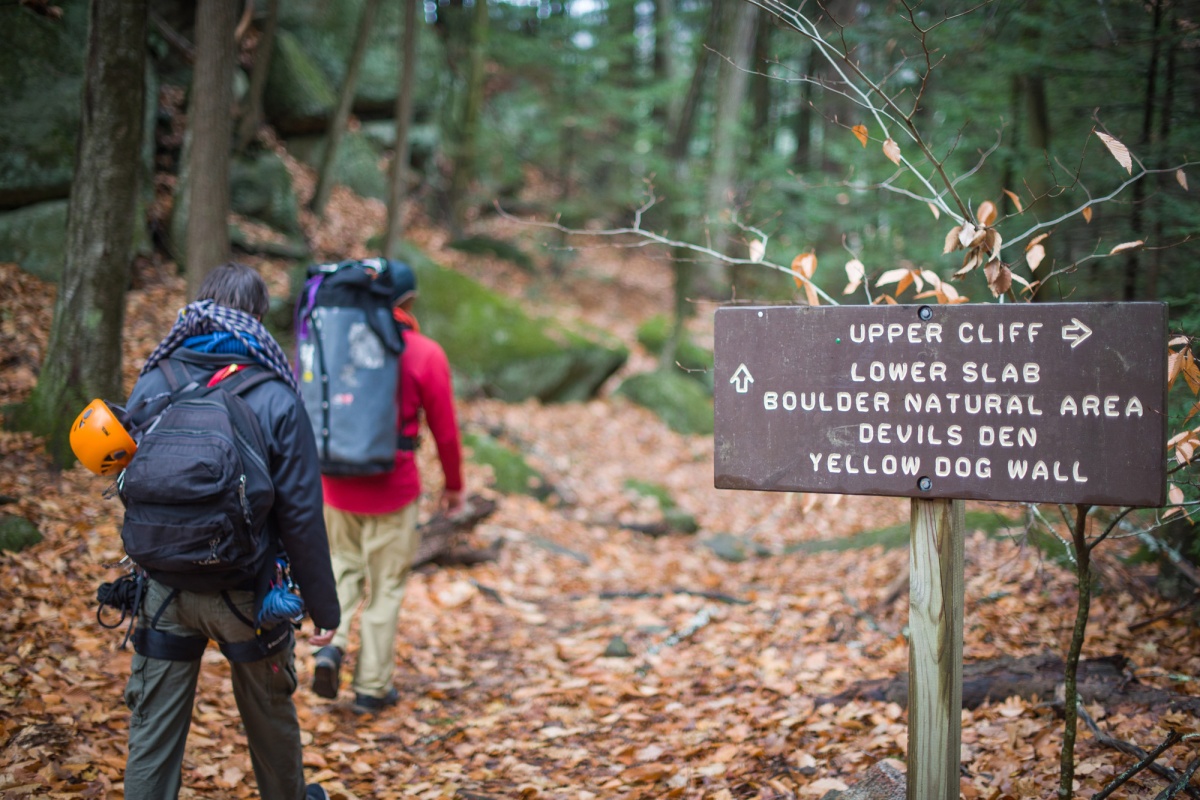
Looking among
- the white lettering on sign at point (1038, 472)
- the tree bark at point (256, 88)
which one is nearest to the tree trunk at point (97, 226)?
the white lettering on sign at point (1038, 472)

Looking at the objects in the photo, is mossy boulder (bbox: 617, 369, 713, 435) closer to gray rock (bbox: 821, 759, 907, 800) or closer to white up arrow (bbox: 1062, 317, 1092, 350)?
gray rock (bbox: 821, 759, 907, 800)

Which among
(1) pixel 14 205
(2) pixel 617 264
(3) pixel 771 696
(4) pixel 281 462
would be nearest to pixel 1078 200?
(3) pixel 771 696

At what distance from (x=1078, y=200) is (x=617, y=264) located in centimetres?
1549

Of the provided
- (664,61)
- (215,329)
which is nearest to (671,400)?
(215,329)

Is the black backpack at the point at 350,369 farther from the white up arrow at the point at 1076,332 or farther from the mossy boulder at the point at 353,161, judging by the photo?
the mossy boulder at the point at 353,161

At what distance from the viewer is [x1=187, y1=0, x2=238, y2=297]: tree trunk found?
6105 millimetres

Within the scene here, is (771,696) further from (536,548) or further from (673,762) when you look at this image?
(536,548)

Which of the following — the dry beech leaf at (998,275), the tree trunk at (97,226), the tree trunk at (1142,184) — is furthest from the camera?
the tree trunk at (97,226)

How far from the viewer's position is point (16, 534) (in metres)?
4.90

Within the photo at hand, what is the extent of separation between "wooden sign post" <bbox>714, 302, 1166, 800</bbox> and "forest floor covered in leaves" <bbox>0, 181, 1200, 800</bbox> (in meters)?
0.76

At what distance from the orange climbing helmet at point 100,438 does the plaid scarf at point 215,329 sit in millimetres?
271

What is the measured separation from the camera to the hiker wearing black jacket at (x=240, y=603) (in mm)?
2879

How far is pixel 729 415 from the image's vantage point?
8.73 feet

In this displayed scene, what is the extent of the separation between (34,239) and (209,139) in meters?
3.39
